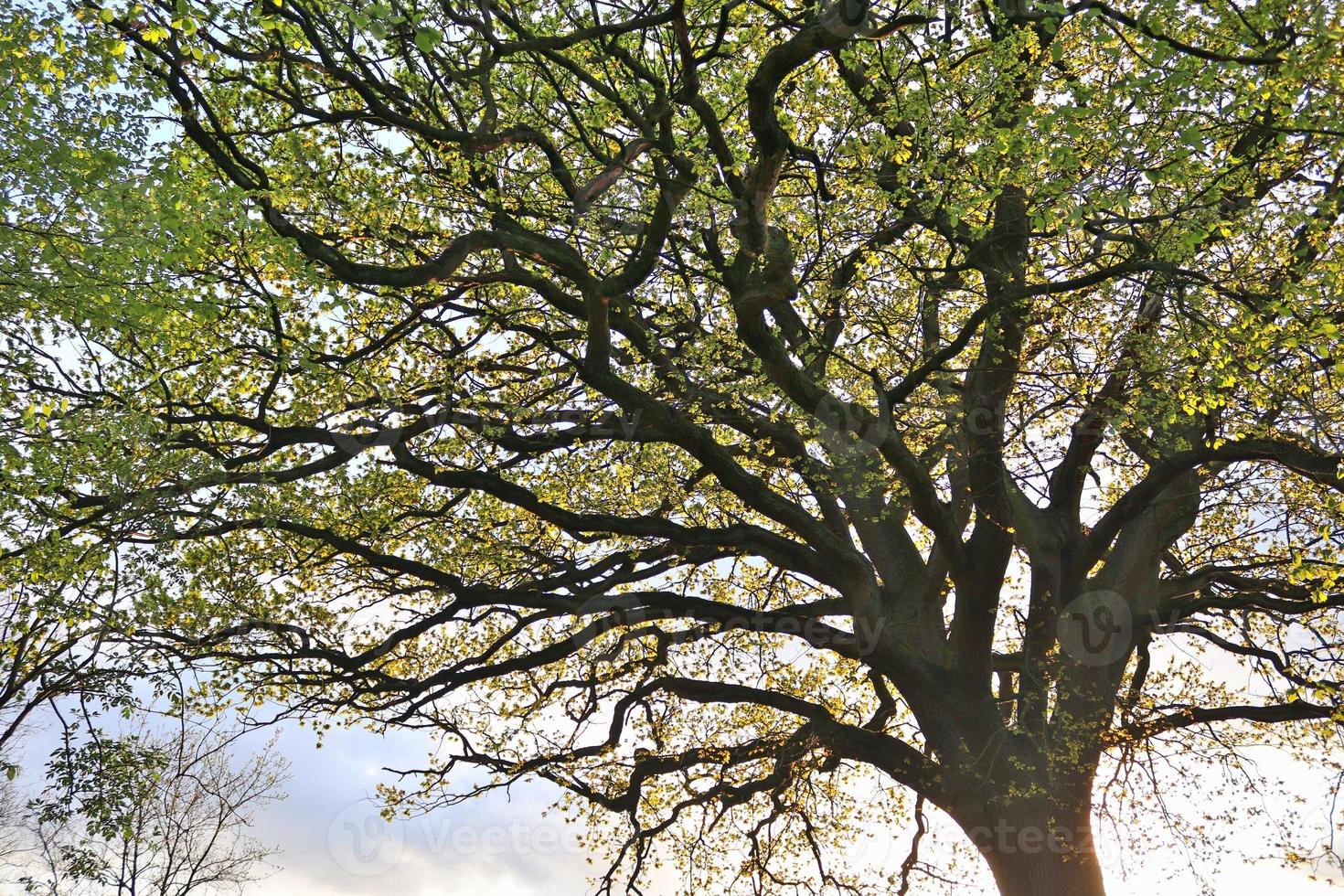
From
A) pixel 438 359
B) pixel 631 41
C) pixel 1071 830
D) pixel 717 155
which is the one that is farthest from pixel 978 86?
pixel 1071 830

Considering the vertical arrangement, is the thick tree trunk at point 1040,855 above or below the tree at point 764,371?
below

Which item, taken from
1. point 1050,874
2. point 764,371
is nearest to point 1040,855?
point 1050,874

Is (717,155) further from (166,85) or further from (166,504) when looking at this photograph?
(166,504)

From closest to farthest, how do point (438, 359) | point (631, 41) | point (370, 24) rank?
point (370, 24), point (631, 41), point (438, 359)

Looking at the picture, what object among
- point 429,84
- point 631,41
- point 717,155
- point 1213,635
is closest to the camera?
point 717,155

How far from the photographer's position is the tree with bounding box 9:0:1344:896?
802 cm

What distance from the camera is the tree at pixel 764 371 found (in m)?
8.02

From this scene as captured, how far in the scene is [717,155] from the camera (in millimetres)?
8672

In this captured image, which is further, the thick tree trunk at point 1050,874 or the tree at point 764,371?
the thick tree trunk at point 1050,874

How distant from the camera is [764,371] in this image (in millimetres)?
9992

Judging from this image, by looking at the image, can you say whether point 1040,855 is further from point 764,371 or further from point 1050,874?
point 764,371

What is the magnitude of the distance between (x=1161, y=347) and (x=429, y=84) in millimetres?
7620

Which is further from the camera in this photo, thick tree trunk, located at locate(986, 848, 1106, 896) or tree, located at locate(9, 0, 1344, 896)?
thick tree trunk, located at locate(986, 848, 1106, 896)

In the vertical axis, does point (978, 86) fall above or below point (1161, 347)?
above
